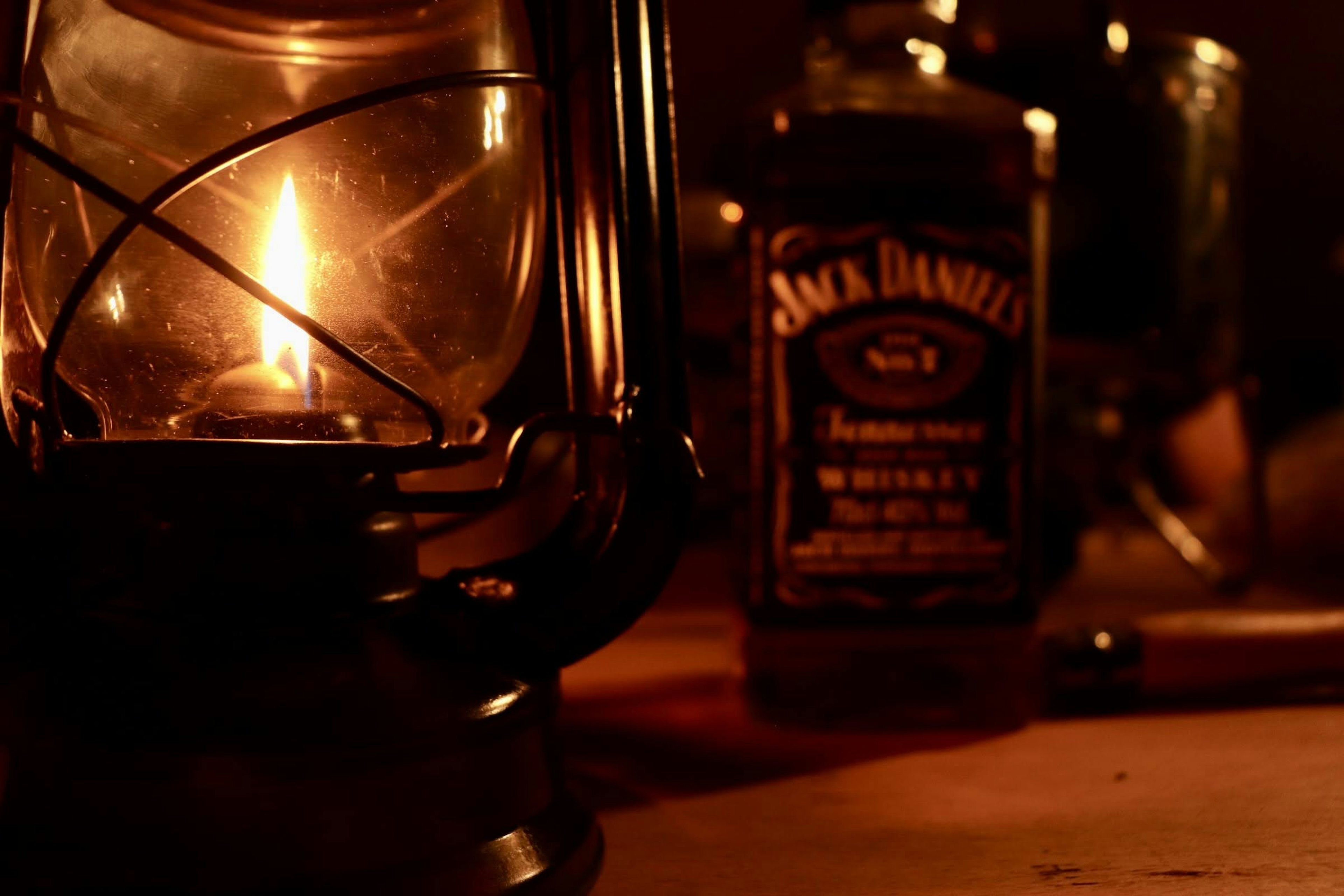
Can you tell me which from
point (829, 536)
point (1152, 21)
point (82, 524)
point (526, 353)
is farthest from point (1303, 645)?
point (1152, 21)

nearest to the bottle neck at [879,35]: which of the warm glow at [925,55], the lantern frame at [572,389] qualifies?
the warm glow at [925,55]

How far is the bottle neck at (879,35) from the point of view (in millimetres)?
505

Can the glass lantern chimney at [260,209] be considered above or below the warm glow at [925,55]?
below

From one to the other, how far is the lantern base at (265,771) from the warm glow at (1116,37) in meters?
0.56

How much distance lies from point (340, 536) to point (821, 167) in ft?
0.87

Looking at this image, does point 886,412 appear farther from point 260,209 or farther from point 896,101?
point 260,209

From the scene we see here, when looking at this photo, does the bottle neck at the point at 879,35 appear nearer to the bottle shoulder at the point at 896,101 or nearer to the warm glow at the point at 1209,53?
the bottle shoulder at the point at 896,101

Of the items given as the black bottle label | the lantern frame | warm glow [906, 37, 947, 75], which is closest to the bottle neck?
warm glow [906, 37, 947, 75]

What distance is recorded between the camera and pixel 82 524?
43 centimetres

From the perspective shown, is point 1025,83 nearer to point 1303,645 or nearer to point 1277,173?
point 1303,645

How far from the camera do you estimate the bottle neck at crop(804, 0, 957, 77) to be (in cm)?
50

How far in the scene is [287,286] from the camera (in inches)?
11.4

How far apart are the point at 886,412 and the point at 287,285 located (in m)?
0.26

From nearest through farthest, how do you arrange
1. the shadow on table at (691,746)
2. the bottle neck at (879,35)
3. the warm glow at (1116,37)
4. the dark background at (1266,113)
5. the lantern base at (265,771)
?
the lantern base at (265,771) < the shadow on table at (691,746) < the bottle neck at (879,35) < the warm glow at (1116,37) < the dark background at (1266,113)
